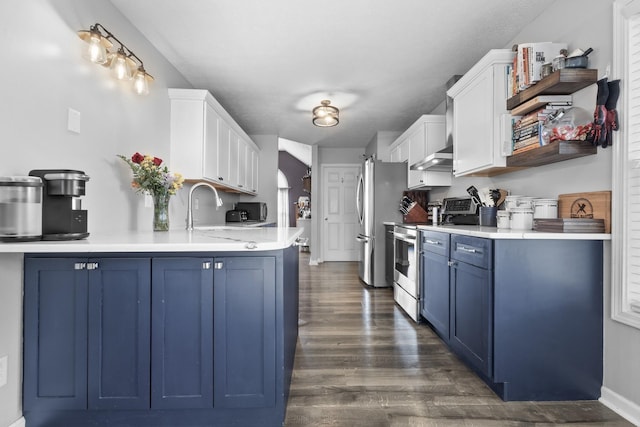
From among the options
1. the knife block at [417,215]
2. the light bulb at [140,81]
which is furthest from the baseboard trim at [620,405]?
the light bulb at [140,81]

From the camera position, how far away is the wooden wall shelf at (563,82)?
1.87m

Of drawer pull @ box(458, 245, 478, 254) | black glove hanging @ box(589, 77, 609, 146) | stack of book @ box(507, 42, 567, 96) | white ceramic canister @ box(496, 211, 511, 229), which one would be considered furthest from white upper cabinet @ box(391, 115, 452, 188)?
black glove hanging @ box(589, 77, 609, 146)

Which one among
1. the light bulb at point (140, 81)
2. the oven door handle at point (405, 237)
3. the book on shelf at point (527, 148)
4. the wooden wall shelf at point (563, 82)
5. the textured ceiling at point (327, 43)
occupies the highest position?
the textured ceiling at point (327, 43)

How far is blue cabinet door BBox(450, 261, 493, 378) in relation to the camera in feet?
6.07

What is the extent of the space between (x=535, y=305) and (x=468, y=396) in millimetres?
628

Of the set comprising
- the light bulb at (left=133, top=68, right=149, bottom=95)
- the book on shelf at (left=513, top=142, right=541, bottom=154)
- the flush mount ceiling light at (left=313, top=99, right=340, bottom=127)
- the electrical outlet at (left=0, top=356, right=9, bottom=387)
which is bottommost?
the electrical outlet at (left=0, top=356, right=9, bottom=387)

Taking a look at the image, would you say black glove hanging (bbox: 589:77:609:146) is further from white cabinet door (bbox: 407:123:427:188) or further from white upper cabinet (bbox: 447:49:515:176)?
white cabinet door (bbox: 407:123:427:188)

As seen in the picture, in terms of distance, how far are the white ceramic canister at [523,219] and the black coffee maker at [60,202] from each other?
8.23 ft

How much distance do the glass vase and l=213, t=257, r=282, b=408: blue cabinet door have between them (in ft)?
3.43

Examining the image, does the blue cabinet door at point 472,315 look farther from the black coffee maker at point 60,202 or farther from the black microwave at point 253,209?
the black microwave at point 253,209

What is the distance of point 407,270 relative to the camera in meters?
3.42

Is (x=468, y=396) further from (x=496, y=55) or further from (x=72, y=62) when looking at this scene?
(x=72, y=62)

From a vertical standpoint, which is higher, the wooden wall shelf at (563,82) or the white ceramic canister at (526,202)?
the wooden wall shelf at (563,82)

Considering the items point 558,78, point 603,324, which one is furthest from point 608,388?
point 558,78
